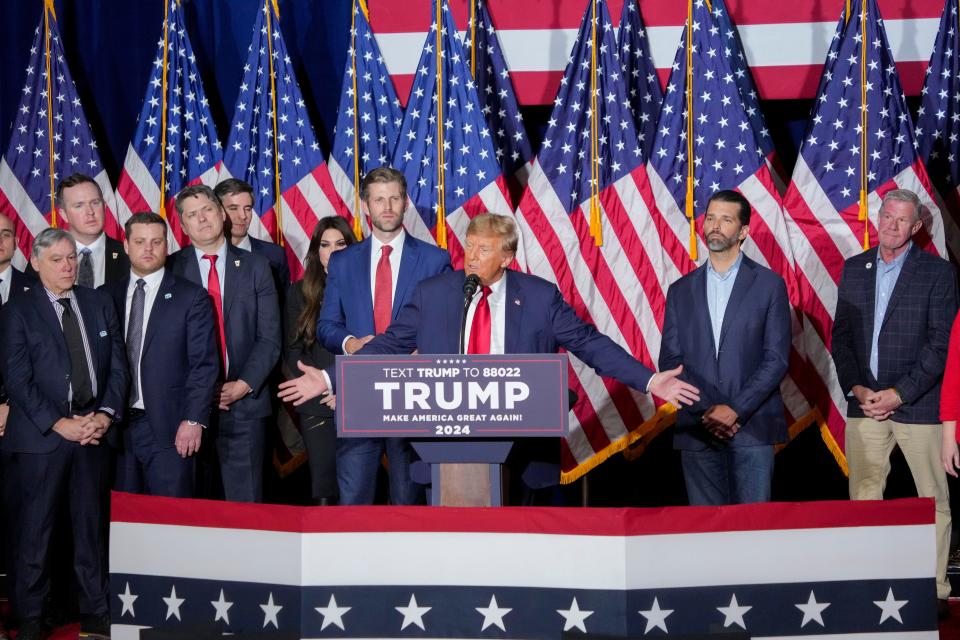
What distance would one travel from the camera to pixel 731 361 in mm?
4418

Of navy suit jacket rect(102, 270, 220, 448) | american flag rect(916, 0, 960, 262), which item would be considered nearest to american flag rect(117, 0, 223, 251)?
navy suit jacket rect(102, 270, 220, 448)

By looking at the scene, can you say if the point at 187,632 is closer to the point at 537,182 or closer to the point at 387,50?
the point at 537,182

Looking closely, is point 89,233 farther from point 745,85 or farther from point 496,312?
point 745,85

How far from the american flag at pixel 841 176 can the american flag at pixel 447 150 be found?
144 cm

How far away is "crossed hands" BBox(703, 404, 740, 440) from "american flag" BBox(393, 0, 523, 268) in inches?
68.2

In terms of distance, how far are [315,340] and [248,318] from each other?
0.32 metres

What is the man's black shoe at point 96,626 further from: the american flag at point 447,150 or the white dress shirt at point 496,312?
the american flag at point 447,150

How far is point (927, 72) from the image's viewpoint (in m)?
5.69

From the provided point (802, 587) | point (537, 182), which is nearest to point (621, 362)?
point (802, 587)

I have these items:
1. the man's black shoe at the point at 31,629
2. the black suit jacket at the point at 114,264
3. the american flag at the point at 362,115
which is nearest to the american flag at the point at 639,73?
the american flag at the point at 362,115

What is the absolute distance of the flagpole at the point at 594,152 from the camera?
5.59 meters

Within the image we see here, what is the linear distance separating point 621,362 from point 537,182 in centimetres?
205

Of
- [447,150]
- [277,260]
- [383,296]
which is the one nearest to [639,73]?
[447,150]

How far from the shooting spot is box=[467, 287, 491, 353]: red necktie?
12.6 feet
